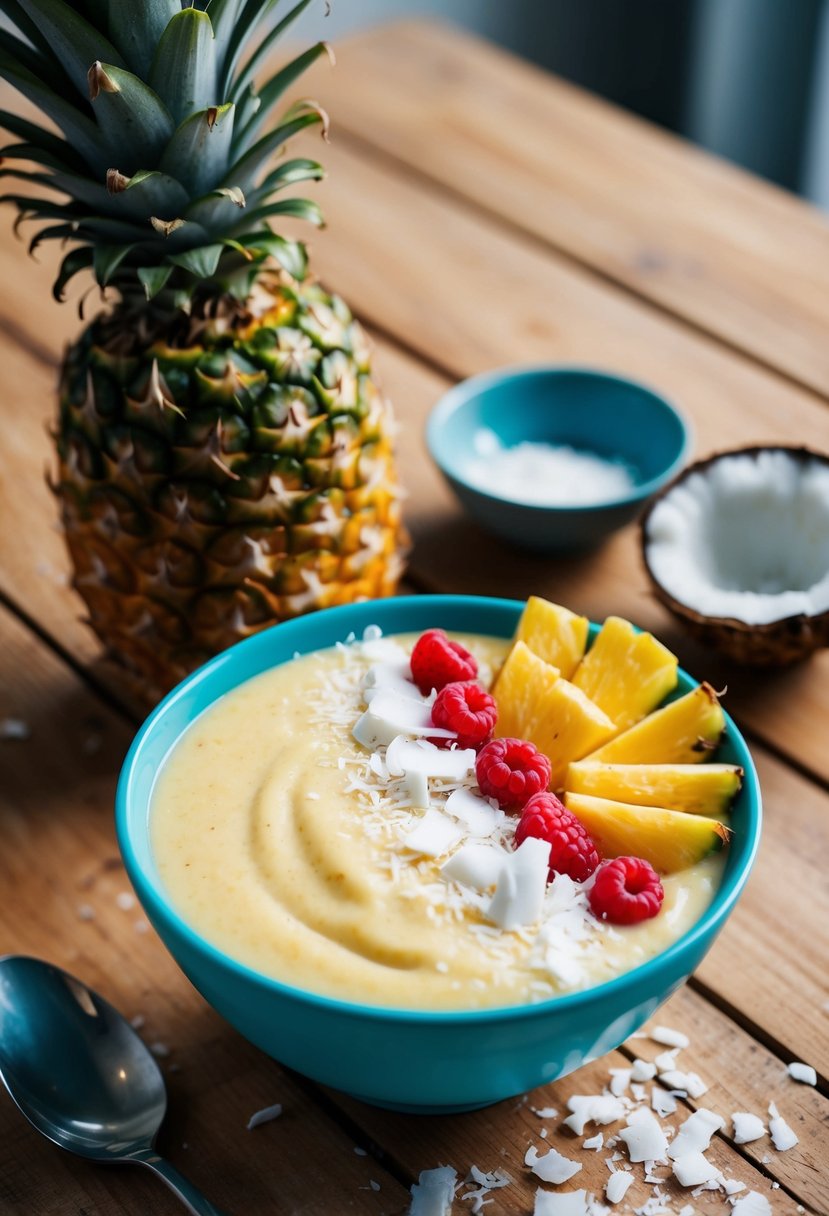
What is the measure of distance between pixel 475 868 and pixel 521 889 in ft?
0.17

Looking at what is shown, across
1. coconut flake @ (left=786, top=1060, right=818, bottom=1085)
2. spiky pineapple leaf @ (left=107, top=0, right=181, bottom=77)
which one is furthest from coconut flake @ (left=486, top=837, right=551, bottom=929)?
spiky pineapple leaf @ (left=107, top=0, right=181, bottom=77)

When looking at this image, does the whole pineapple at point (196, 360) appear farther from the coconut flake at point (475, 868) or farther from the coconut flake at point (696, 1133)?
the coconut flake at point (696, 1133)

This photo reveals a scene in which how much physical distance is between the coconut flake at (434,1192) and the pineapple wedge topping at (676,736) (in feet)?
1.42

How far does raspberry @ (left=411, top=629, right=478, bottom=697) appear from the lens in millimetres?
1488

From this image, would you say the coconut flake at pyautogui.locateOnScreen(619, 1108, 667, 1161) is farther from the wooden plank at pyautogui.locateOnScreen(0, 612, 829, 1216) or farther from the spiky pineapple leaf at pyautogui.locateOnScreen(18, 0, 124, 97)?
the spiky pineapple leaf at pyautogui.locateOnScreen(18, 0, 124, 97)

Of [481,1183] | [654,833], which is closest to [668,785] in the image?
[654,833]

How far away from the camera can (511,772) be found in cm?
137

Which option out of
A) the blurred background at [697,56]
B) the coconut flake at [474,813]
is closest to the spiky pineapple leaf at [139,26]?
the coconut flake at [474,813]

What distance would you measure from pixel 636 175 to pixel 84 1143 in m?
2.26

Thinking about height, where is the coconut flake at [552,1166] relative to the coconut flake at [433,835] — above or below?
below

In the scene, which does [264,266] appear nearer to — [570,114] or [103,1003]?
[103,1003]

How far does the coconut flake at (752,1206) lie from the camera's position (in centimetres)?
123

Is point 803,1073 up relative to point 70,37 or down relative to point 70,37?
down

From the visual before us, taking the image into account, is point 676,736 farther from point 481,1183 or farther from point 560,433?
point 560,433
